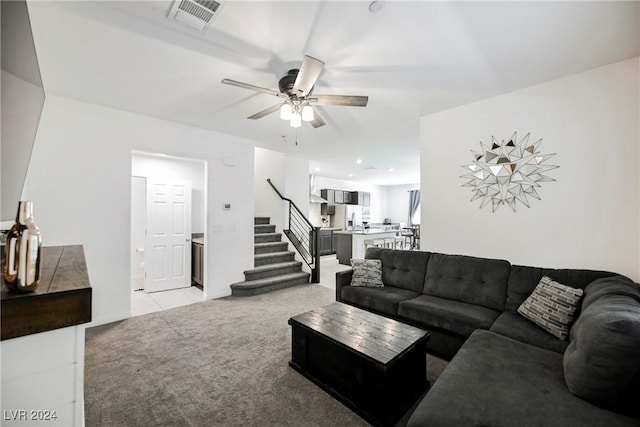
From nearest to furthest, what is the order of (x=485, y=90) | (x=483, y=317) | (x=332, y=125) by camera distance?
(x=483, y=317)
(x=485, y=90)
(x=332, y=125)

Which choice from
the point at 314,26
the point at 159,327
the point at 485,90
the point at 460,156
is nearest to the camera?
the point at 314,26

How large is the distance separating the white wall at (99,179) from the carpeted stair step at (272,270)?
0.66 metres

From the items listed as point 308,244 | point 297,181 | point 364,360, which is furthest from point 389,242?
point 364,360

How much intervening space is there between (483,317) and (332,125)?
3.07 metres

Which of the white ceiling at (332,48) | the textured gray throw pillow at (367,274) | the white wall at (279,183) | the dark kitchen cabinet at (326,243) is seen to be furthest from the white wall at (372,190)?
the white ceiling at (332,48)

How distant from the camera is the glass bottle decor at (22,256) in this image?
34.5 inches

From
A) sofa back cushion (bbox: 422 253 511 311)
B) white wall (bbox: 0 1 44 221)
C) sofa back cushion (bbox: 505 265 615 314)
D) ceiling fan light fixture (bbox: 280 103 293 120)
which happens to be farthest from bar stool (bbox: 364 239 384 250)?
white wall (bbox: 0 1 44 221)

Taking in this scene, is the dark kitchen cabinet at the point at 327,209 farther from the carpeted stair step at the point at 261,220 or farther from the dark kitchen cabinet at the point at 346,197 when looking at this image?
the carpeted stair step at the point at 261,220

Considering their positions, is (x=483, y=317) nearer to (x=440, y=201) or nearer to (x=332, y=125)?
(x=440, y=201)

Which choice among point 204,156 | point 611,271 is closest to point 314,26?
point 204,156

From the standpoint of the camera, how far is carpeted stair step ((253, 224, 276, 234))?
6.08 meters

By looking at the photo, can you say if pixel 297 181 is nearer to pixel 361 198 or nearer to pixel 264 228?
pixel 264 228

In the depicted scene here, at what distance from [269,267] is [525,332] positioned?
4004 mm

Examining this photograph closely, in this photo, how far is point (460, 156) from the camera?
3445mm
